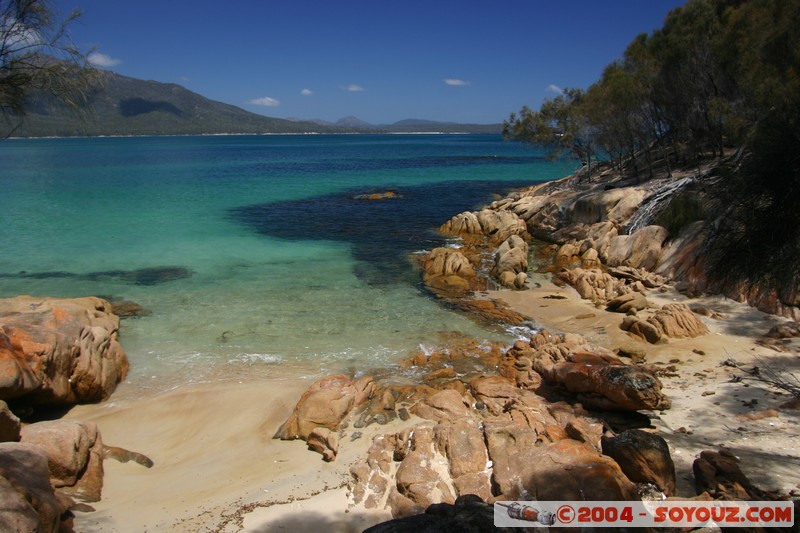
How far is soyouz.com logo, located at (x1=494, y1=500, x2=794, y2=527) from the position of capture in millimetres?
5387

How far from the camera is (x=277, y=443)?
912 cm

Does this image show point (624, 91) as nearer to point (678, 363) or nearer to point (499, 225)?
point (499, 225)

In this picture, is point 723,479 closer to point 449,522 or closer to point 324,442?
point 449,522

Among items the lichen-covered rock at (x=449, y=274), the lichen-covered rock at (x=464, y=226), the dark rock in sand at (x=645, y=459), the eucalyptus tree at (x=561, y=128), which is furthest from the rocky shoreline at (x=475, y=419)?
the eucalyptus tree at (x=561, y=128)

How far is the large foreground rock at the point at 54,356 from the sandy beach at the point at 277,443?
523 millimetres

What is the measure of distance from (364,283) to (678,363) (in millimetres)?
10991

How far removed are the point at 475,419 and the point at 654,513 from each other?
3.65m

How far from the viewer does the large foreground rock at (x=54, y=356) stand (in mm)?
8945

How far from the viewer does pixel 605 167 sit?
123 ft

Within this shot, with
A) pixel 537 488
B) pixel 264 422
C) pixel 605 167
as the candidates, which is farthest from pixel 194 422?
pixel 605 167

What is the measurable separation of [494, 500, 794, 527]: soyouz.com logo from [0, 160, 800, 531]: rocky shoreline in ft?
0.62

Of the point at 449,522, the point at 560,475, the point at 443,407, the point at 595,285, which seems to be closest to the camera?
the point at 449,522

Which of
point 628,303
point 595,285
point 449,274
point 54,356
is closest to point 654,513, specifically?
point 628,303

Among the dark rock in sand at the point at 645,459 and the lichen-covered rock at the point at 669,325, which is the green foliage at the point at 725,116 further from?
the dark rock in sand at the point at 645,459
